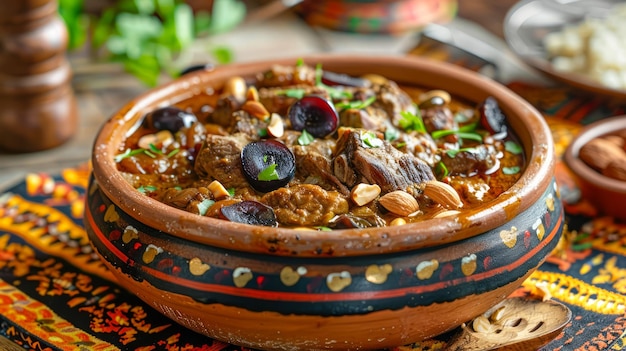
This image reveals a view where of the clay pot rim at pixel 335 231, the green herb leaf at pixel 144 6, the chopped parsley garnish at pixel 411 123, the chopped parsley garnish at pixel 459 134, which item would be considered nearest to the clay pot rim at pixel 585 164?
the clay pot rim at pixel 335 231

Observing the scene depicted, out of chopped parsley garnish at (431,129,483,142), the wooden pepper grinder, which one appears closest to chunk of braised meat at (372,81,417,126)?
chopped parsley garnish at (431,129,483,142)

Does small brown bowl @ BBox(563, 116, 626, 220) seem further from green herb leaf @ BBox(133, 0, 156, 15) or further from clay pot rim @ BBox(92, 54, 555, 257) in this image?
green herb leaf @ BBox(133, 0, 156, 15)

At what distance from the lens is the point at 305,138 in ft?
8.92

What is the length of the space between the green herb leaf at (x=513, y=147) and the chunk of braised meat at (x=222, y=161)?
0.94m

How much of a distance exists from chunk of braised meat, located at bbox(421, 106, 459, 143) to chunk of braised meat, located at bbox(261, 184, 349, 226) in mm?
630

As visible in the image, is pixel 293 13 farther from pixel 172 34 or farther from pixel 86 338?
pixel 86 338

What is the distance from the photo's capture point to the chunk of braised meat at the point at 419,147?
2.69 m

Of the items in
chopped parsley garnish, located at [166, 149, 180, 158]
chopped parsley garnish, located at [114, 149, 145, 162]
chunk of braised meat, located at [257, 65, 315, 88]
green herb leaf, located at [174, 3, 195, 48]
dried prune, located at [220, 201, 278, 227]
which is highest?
chunk of braised meat, located at [257, 65, 315, 88]

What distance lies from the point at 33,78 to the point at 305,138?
1855mm

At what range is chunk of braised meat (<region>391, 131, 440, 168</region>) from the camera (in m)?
2.69

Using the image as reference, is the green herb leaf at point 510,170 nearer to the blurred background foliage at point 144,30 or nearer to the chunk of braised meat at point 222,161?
the chunk of braised meat at point 222,161

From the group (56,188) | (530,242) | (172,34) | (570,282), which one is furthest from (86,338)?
(172,34)

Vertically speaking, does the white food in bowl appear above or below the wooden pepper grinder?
above

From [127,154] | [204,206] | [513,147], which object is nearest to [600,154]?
[513,147]
